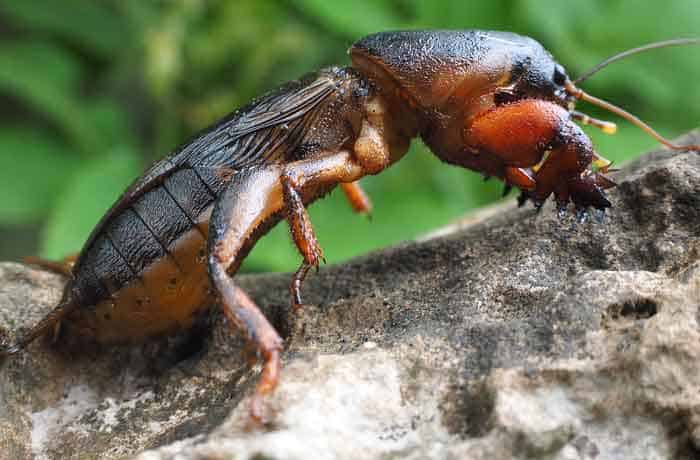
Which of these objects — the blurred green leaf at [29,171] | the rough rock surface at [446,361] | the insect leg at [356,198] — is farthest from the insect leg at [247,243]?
the blurred green leaf at [29,171]

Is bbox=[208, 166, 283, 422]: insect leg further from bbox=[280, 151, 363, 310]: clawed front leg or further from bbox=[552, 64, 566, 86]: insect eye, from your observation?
bbox=[552, 64, 566, 86]: insect eye

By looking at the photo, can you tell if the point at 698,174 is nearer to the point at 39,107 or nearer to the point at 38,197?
the point at 38,197

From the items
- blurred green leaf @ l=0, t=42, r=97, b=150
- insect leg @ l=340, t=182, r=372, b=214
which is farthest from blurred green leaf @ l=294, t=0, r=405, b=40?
blurred green leaf @ l=0, t=42, r=97, b=150

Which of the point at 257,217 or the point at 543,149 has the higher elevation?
the point at 257,217

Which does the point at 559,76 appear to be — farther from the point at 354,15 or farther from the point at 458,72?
the point at 354,15

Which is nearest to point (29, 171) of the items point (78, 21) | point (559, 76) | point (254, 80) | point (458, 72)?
point (78, 21)

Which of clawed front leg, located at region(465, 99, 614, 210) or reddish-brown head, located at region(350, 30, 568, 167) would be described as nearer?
clawed front leg, located at region(465, 99, 614, 210)
